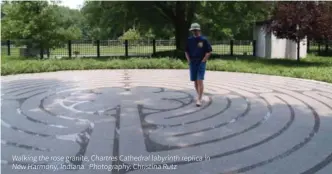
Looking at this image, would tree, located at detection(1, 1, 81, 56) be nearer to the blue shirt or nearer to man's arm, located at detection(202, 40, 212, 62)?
the blue shirt

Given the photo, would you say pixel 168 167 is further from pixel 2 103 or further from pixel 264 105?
pixel 2 103

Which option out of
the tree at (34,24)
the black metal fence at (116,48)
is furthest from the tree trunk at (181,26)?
the tree at (34,24)

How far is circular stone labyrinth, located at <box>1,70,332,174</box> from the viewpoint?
458 cm

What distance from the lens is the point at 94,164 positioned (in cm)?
Answer: 453

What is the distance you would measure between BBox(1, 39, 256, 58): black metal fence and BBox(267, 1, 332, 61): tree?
5948 millimetres

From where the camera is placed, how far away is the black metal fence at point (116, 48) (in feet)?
75.0

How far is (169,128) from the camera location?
6.20m

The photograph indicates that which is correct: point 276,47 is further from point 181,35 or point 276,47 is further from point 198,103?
point 198,103

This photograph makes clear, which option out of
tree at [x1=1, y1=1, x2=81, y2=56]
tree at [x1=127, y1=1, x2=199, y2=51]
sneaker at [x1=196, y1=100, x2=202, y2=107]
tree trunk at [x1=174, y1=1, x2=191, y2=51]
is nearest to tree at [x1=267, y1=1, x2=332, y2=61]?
tree at [x1=127, y1=1, x2=199, y2=51]

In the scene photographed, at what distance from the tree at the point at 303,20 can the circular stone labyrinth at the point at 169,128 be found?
21.6ft

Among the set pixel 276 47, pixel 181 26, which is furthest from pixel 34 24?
pixel 276 47

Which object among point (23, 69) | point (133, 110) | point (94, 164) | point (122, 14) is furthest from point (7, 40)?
point (94, 164)

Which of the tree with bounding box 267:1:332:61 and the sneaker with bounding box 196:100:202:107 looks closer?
the sneaker with bounding box 196:100:202:107

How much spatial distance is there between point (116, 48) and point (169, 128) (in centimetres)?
1906
